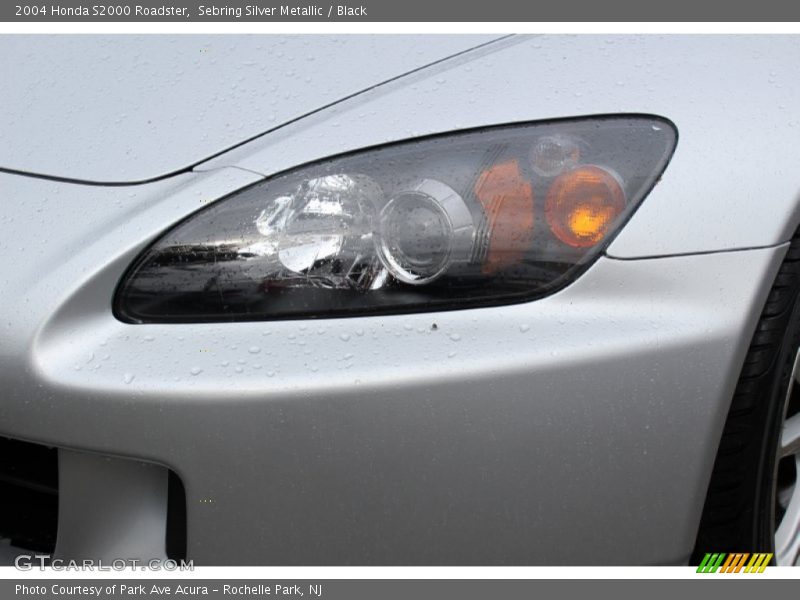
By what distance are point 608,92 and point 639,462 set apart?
1.96 ft

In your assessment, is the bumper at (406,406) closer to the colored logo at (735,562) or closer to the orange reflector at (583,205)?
the orange reflector at (583,205)

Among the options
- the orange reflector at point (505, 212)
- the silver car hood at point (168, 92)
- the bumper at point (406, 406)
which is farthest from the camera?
the silver car hood at point (168, 92)

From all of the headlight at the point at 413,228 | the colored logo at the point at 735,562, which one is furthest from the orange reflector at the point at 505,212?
the colored logo at the point at 735,562

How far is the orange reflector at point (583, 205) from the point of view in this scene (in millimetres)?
1342

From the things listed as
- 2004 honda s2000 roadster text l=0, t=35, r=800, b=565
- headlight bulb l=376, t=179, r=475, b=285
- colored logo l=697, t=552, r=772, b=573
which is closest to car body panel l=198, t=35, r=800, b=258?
2004 honda s2000 roadster text l=0, t=35, r=800, b=565

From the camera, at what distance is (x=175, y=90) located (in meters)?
1.57

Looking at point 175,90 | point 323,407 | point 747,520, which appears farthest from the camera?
point 175,90

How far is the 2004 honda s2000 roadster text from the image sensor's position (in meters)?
1.25

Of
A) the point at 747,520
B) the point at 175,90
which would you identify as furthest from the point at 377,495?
the point at 175,90

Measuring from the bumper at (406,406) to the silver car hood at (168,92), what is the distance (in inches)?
6.6

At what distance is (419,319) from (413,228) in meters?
0.15

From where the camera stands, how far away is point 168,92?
61.8 inches

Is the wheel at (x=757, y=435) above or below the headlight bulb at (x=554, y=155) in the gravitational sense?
below

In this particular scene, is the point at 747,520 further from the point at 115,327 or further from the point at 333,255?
the point at 115,327
